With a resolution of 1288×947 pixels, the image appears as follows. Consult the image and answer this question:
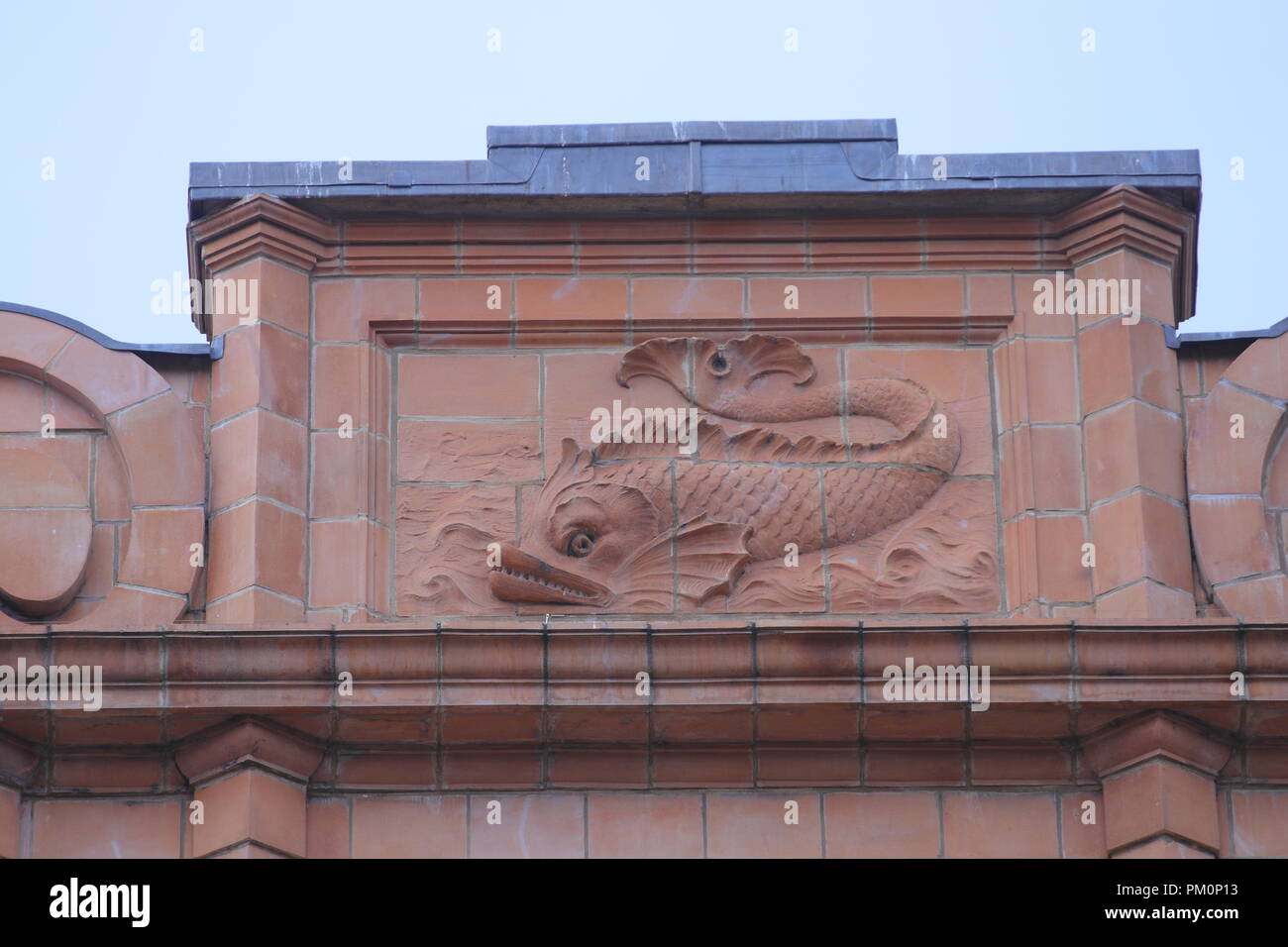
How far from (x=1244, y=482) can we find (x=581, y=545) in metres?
3.42

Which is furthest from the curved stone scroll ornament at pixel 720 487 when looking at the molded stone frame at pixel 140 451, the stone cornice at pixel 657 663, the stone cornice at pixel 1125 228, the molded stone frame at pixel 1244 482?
the molded stone frame at pixel 140 451

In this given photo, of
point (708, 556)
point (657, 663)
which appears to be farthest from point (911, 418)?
point (657, 663)

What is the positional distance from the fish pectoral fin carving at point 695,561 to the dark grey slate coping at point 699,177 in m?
1.88

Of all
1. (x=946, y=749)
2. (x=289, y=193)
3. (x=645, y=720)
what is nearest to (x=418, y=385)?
(x=289, y=193)

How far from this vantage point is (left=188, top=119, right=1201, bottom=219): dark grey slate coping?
1667cm

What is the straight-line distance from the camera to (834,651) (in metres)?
15.2

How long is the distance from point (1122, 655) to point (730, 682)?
6.27 ft

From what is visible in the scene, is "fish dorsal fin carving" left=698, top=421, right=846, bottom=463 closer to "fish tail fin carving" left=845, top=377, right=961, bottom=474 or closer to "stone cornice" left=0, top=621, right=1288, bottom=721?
"fish tail fin carving" left=845, top=377, right=961, bottom=474

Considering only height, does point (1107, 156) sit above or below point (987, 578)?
→ above

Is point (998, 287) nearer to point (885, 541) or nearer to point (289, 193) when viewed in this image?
point (885, 541)

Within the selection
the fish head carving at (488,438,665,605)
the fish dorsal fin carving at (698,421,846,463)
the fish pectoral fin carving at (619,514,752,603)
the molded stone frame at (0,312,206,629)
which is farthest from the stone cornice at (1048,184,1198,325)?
the molded stone frame at (0,312,206,629)

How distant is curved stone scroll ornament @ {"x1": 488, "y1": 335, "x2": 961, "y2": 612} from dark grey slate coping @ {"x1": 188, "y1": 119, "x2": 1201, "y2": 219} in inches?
32.6

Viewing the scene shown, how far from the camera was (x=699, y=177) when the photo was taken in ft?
54.9

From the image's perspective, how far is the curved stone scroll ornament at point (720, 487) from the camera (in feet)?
52.3
